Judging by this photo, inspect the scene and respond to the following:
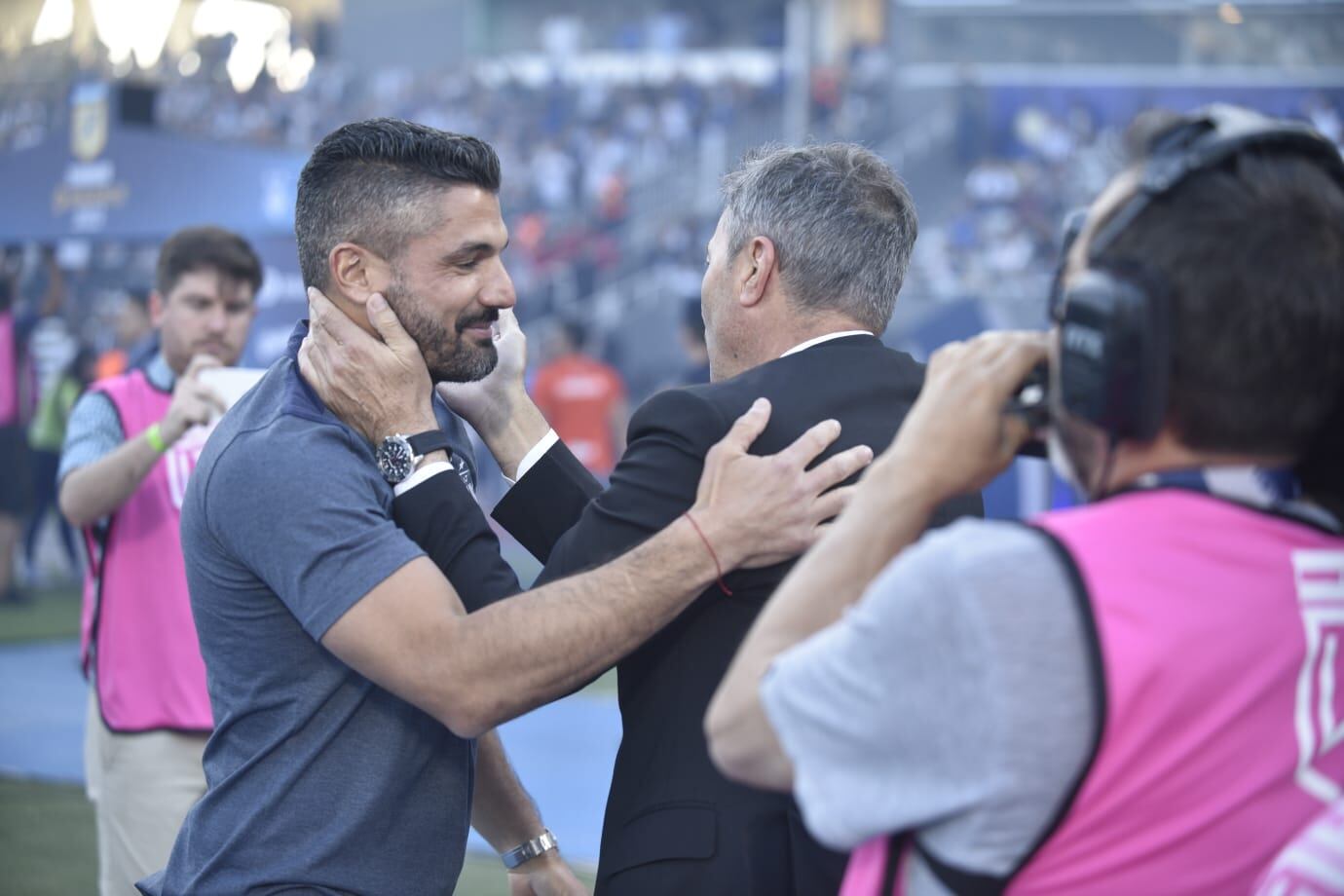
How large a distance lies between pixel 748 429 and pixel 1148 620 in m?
0.90

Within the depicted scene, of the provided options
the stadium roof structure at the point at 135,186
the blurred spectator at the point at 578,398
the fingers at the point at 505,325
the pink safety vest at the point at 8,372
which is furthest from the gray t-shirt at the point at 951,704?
the pink safety vest at the point at 8,372

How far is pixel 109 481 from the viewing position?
12.7 ft

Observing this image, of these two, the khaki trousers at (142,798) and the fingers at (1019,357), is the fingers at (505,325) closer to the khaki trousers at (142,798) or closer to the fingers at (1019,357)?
the fingers at (1019,357)

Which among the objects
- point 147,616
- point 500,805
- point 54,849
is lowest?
point 54,849

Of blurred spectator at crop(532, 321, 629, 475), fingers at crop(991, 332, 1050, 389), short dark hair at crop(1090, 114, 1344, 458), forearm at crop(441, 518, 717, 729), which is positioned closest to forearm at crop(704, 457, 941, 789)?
fingers at crop(991, 332, 1050, 389)

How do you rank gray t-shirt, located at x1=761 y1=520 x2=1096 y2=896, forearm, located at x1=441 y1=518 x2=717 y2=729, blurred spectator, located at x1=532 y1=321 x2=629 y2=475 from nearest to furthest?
gray t-shirt, located at x1=761 y1=520 x2=1096 y2=896
forearm, located at x1=441 y1=518 x2=717 y2=729
blurred spectator, located at x1=532 y1=321 x2=629 y2=475

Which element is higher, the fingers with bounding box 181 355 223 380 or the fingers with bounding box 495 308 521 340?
the fingers with bounding box 495 308 521 340

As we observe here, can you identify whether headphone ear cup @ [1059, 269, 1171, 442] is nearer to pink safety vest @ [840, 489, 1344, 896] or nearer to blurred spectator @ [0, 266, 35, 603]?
pink safety vest @ [840, 489, 1344, 896]

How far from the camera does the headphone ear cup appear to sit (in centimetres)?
126

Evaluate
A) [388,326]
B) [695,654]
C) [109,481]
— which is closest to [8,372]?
[109,481]

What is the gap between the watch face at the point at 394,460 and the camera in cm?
220

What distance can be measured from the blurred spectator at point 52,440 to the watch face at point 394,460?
29.4 ft

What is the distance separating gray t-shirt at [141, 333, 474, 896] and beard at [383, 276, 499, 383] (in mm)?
238

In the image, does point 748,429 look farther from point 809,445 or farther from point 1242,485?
point 1242,485
